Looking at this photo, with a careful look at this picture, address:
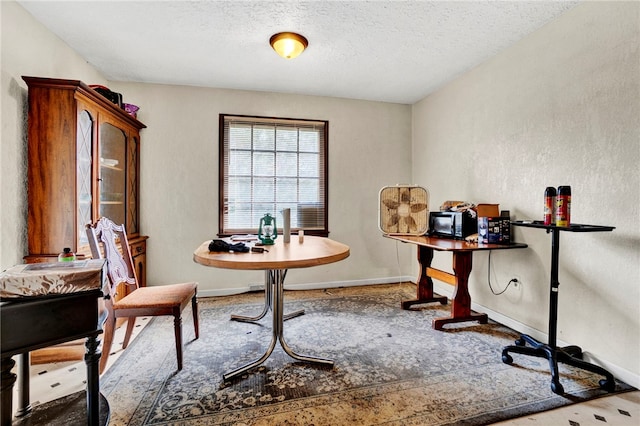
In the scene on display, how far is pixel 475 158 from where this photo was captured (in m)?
3.05

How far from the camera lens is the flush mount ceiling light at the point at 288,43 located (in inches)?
94.2

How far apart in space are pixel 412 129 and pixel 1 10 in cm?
397

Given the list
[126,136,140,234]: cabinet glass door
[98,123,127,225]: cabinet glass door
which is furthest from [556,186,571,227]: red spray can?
[126,136,140,234]: cabinet glass door

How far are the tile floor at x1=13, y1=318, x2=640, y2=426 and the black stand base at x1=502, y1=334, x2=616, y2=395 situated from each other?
88 millimetres

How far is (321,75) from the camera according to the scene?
322 centimetres

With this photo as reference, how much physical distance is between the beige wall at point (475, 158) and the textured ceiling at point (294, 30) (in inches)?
7.3

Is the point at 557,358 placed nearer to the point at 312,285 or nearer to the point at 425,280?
the point at 425,280

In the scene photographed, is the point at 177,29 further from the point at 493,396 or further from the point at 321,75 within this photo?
the point at 493,396

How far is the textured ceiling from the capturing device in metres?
2.12

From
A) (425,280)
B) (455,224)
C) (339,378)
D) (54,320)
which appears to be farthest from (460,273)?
(54,320)

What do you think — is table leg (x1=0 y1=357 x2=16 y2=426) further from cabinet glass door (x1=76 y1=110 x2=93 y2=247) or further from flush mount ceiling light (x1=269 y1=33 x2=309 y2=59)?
flush mount ceiling light (x1=269 y1=33 x2=309 y2=59)

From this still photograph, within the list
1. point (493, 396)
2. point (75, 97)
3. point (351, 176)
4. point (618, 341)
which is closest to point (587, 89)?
point (618, 341)

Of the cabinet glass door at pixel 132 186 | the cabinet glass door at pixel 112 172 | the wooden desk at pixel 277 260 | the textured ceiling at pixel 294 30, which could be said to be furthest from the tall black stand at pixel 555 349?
the cabinet glass door at pixel 132 186

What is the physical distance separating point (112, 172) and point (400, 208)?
2.88 m
